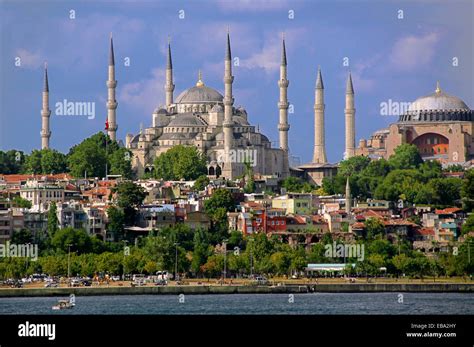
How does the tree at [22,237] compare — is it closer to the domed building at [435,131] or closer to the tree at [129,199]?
the tree at [129,199]

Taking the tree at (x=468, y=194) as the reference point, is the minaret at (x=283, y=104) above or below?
above

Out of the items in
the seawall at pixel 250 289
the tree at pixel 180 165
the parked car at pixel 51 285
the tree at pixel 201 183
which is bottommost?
the seawall at pixel 250 289

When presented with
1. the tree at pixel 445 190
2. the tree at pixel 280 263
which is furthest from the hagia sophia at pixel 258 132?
the tree at pixel 280 263

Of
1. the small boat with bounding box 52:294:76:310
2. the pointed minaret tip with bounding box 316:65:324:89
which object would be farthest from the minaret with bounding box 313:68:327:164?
the small boat with bounding box 52:294:76:310

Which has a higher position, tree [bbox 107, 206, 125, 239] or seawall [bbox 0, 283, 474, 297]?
tree [bbox 107, 206, 125, 239]

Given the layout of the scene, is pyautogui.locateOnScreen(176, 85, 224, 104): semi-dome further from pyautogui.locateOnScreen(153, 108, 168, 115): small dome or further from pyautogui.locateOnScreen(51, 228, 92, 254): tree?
pyautogui.locateOnScreen(51, 228, 92, 254): tree

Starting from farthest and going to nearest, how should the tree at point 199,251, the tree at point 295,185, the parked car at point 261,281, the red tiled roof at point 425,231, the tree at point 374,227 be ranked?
the tree at point 295,185
the red tiled roof at point 425,231
the tree at point 374,227
the tree at point 199,251
the parked car at point 261,281

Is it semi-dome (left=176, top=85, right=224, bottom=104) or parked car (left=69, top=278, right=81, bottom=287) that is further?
semi-dome (left=176, top=85, right=224, bottom=104)
